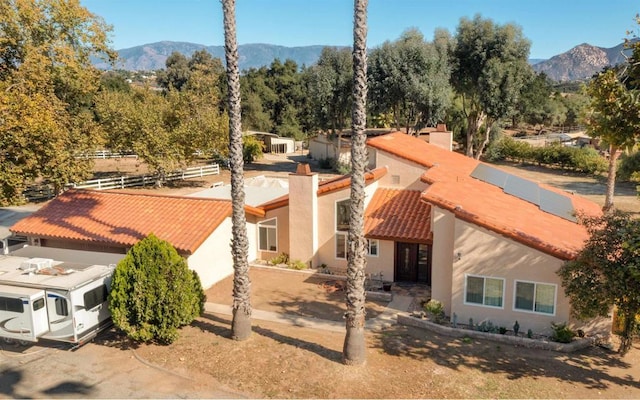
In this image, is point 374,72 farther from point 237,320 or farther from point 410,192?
point 237,320

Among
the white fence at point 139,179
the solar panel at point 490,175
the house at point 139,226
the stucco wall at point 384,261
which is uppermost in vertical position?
the solar panel at point 490,175

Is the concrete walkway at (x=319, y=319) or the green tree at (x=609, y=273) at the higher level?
the green tree at (x=609, y=273)

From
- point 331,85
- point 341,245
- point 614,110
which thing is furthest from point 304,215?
point 331,85

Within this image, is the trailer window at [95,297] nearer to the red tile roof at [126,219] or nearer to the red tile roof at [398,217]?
the red tile roof at [126,219]

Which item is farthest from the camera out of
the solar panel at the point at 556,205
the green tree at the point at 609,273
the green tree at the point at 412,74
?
the green tree at the point at 412,74

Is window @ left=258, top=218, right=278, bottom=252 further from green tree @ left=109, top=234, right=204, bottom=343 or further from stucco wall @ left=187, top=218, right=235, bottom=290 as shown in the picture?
green tree @ left=109, top=234, right=204, bottom=343

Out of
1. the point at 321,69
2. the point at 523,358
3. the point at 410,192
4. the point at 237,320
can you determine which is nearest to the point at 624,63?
the point at 523,358

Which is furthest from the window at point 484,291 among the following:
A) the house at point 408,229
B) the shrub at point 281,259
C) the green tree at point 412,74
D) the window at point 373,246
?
the green tree at point 412,74
